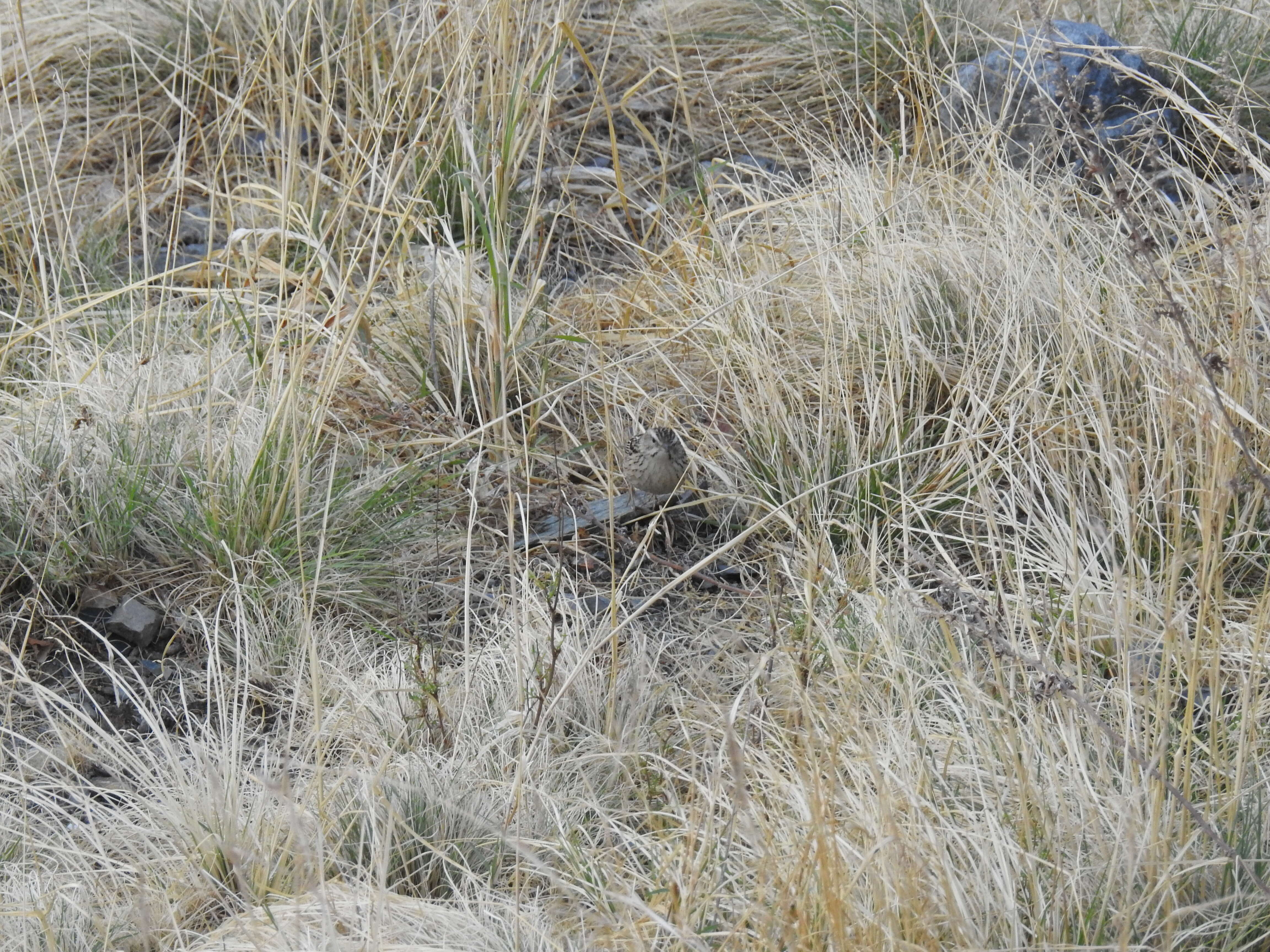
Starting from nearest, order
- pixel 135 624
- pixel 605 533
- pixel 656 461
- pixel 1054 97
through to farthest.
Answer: pixel 135 624 < pixel 656 461 < pixel 605 533 < pixel 1054 97

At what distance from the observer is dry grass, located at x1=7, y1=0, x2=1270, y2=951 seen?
178cm

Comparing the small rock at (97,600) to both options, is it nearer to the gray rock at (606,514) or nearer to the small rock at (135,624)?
the small rock at (135,624)

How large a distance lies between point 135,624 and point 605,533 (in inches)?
41.2

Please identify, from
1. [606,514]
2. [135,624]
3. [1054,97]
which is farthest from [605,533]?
[1054,97]

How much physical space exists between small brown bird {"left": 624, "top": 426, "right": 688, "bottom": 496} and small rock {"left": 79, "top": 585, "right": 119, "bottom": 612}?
1.14 m

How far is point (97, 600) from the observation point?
2814 mm

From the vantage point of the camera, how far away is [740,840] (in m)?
1.92

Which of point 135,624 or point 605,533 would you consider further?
point 605,533

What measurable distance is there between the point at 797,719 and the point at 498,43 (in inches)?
74.8

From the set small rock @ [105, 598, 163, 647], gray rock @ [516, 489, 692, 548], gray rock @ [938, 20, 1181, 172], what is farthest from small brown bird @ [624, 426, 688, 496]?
gray rock @ [938, 20, 1181, 172]

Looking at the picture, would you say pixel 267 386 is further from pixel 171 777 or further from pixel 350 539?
pixel 171 777

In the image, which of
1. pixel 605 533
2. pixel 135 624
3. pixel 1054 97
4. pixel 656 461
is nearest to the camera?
pixel 135 624

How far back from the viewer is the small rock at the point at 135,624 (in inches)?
108

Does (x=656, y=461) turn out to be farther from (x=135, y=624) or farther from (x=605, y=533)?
(x=135, y=624)
